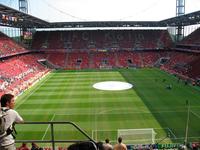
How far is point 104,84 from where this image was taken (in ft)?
165

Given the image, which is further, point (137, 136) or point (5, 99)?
point (137, 136)

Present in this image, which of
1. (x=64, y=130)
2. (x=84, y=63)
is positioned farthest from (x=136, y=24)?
(x=64, y=130)

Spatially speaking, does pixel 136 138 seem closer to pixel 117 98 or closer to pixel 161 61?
pixel 117 98

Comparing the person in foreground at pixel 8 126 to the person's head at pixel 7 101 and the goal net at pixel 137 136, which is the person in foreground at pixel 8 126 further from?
the goal net at pixel 137 136

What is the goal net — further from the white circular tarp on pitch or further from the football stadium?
the white circular tarp on pitch

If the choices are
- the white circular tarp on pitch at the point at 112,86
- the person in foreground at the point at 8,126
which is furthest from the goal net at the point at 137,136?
the white circular tarp on pitch at the point at 112,86

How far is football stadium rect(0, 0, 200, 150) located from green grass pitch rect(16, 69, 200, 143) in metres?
0.09

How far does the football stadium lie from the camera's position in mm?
24031

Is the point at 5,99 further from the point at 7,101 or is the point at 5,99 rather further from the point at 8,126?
the point at 8,126

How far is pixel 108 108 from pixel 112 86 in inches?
586

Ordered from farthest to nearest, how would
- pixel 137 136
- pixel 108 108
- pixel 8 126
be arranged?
pixel 108 108
pixel 137 136
pixel 8 126

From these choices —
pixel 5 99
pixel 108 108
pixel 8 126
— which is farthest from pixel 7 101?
pixel 108 108

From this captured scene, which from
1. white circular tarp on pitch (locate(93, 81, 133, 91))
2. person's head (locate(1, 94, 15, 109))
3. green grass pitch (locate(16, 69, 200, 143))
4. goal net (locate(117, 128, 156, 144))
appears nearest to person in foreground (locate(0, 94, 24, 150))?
person's head (locate(1, 94, 15, 109))

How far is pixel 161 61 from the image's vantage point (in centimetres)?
7581
